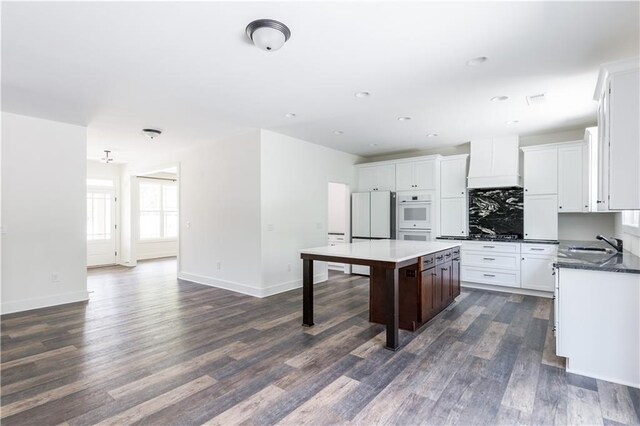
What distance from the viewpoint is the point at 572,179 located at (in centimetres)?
482

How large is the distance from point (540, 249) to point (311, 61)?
4.41 meters

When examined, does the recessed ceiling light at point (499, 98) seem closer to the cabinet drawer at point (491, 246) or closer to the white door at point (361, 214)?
the cabinet drawer at point (491, 246)

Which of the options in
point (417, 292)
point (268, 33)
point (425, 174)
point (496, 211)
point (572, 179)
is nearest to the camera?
point (268, 33)

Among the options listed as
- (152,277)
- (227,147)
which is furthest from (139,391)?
(152,277)

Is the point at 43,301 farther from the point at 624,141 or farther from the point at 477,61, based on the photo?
the point at 624,141

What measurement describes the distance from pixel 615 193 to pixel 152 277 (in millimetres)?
7097

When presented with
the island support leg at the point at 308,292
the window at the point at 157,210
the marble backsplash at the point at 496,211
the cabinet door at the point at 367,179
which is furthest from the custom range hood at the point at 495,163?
the window at the point at 157,210

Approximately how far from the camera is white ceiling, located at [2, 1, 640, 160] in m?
2.08

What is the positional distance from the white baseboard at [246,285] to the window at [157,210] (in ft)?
12.2

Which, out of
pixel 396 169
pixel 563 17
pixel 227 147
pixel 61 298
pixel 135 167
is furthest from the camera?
pixel 135 167

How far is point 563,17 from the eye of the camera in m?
2.11

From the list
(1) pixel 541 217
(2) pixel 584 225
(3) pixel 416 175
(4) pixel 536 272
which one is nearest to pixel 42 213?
(3) pixel 416 175

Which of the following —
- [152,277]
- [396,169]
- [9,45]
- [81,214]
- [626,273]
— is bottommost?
[152,277]

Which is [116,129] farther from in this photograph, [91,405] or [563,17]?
[563,17]
